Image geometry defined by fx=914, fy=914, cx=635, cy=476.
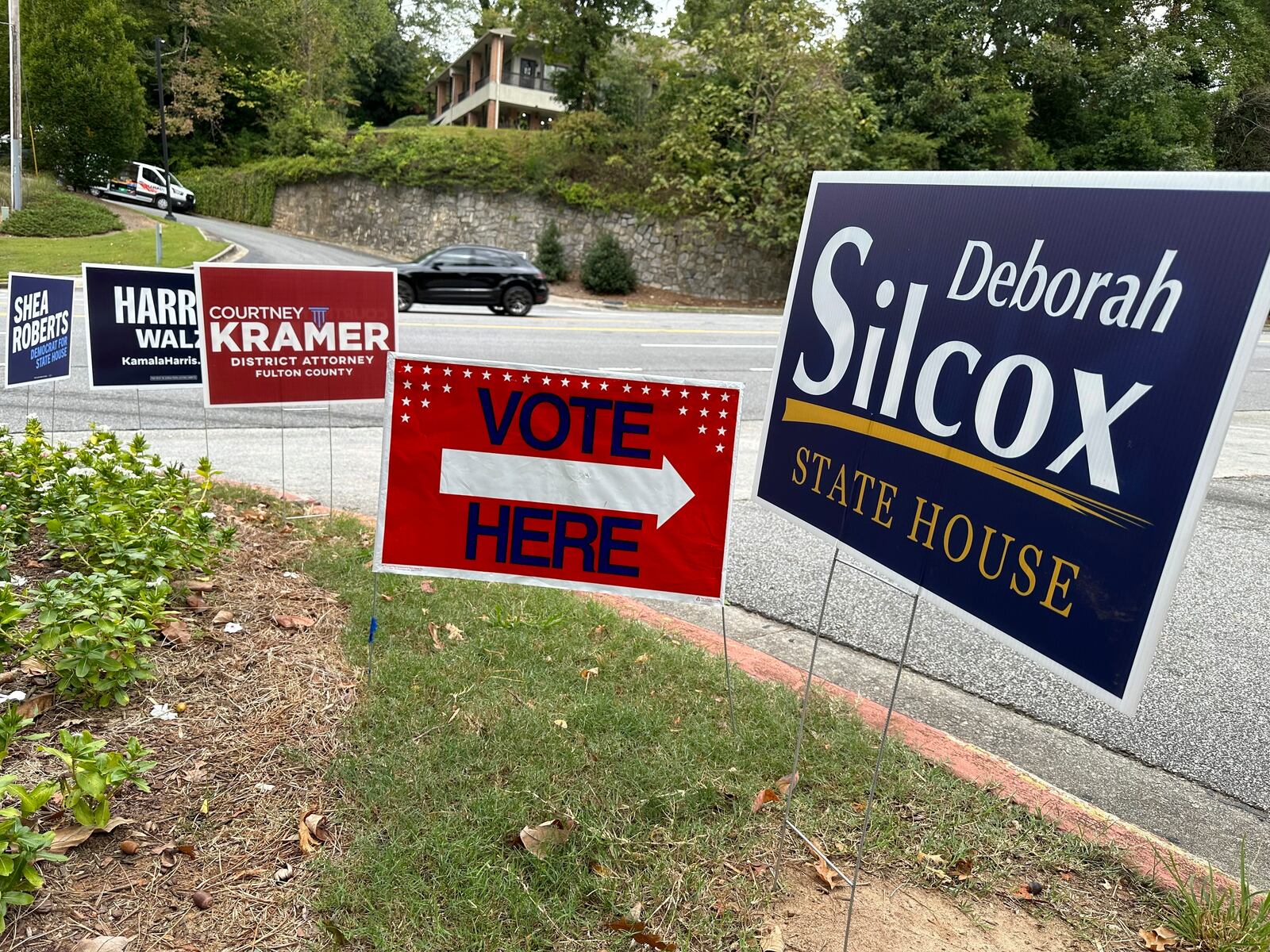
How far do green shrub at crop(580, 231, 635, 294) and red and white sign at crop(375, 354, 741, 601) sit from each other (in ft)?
89.9

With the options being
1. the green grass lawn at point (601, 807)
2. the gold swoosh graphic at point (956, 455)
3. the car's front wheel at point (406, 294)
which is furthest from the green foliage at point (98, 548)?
the car's front wheel at point (406, 294)

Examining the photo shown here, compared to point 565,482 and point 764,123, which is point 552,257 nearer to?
point 764,123

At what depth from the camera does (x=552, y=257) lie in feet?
102

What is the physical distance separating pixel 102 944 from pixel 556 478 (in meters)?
1.83

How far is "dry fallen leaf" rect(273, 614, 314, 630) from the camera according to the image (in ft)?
13.1

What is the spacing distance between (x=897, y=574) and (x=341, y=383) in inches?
164

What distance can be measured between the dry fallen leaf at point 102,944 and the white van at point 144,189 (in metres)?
41.3

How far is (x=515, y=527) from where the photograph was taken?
10.7 feet

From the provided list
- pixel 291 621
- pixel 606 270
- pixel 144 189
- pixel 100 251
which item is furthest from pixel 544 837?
pixel 144 189

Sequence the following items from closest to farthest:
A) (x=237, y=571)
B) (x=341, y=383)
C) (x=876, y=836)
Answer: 1. (x=876, y=836)
2. (x=237, y=571)
3. (x=341, y=383)

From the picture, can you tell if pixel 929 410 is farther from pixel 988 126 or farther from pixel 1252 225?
pixel 988 126

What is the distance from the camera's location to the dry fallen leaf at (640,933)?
2449 mm

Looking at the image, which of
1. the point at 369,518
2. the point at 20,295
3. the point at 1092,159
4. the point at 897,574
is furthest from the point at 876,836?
the point at 1092,159

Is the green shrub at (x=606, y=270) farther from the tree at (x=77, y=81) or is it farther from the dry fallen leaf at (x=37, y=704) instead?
the dry fallen leaf at (x=37, y=704)
